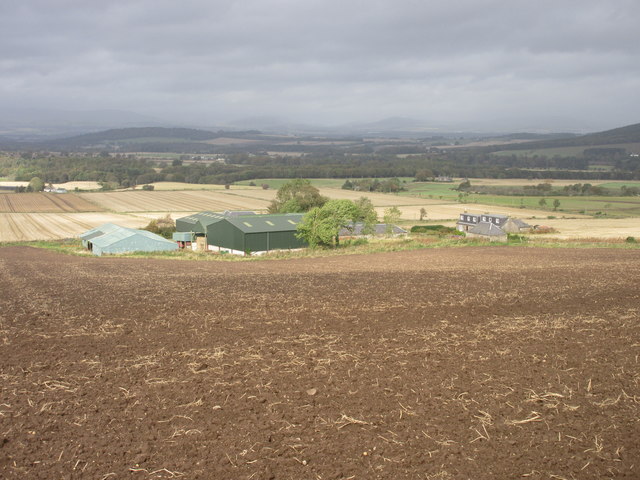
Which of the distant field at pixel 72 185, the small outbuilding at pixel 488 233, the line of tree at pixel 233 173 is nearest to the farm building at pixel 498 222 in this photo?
the small outbuilding at pixel 488 233

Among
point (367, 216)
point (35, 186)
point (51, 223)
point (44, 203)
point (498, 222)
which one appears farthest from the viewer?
point (35, 186)

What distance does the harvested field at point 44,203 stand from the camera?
84375 mm

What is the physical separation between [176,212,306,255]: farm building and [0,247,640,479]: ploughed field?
27943 mm

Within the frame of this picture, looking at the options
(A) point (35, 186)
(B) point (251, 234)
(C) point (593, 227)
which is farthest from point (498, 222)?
(A) point (35, 186)

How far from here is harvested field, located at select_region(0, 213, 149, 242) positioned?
57.7m

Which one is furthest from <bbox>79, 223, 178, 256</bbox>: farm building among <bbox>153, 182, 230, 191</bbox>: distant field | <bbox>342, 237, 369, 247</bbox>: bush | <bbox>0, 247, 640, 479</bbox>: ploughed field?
<bbox>153, 182, 230, 191</bbox>: distant field

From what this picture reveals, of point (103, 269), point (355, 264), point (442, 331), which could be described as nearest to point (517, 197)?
point (355, 264)

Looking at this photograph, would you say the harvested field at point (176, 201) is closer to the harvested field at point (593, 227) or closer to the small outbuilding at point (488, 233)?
the small outbuilding at point (488, 233)

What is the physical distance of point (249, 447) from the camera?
647cm

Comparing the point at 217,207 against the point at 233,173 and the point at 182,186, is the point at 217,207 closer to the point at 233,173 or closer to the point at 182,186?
the point at 182,186

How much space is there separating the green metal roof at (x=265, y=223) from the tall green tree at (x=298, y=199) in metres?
12.4

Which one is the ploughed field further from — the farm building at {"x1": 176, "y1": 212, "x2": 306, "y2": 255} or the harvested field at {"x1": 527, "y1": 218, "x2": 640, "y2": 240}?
the harvested field at {"x1": 527, "y1": 218, "x2": 640, "y2": 240}

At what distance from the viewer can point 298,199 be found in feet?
204

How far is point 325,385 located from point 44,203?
98.3 metres
